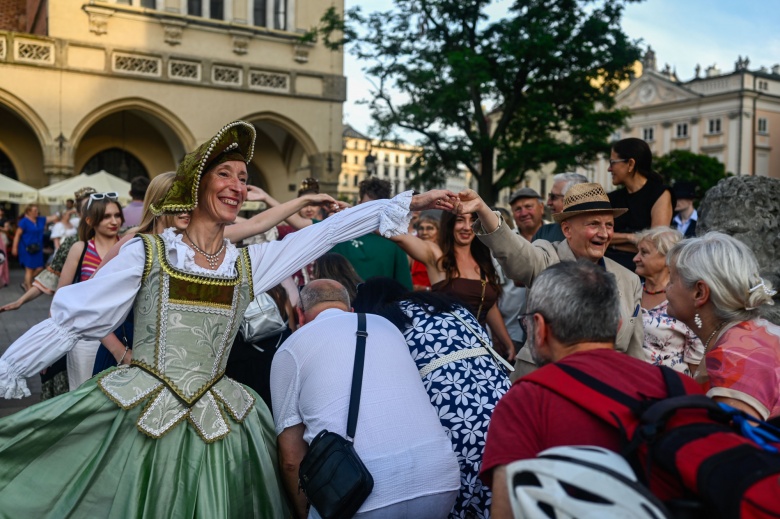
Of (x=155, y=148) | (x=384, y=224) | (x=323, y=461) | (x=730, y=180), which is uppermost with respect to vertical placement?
(x=155, y=148)

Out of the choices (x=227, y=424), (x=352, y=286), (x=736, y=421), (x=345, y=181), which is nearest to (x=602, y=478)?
A: (x=736, y=421)

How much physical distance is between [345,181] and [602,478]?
385ft

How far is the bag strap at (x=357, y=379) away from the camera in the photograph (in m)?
3.19

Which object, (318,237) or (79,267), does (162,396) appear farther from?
(79,267)

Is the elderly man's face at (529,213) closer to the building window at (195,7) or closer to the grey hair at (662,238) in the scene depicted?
the grey hair at (662,238)

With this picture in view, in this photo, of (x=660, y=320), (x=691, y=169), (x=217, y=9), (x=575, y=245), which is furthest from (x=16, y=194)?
(x=691, y=169)

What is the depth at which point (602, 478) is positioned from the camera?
1.82 meters

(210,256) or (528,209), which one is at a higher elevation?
(528,209)

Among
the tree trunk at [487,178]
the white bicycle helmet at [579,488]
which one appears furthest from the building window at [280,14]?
the white bicycle helmet at [579,488]

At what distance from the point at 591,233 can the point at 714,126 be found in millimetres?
69274

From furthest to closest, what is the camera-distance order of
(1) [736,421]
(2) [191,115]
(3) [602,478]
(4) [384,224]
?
(2) [191,115] → (4) [384,224] → (1) [736,421] → (3) [602,478]

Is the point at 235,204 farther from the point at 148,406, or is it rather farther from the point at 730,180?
the point at 730,180

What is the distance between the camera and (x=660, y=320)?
4840mm

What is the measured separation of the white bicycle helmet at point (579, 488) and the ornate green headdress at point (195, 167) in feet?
6.73
